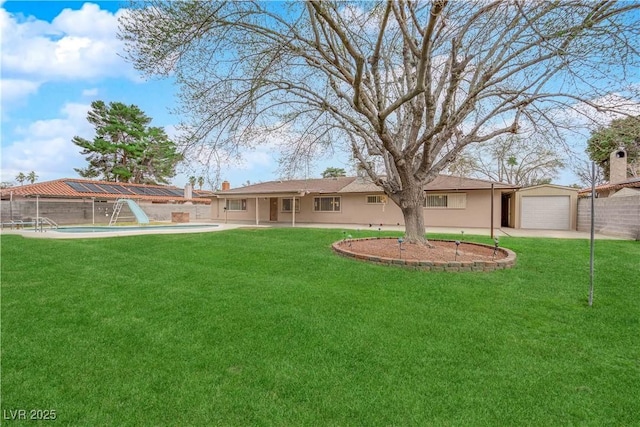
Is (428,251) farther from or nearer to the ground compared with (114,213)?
nearer to the ground

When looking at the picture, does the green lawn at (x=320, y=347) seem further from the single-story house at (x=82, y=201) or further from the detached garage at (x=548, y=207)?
the single-story house at (x=82, y=201)

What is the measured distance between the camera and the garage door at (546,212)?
18.7m

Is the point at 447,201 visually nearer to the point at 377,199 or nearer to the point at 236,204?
the point at 377,199

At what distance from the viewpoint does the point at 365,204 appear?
22.9m

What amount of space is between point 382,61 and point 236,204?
20.9 meters

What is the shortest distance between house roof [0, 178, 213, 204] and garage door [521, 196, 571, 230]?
2386cm

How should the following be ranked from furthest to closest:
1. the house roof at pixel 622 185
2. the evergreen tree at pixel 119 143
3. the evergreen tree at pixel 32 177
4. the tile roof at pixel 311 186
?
the evergreen tree at pixel 32 177 < the evergreen tree at pixel 119 143 < the tile roof at pixel 311 186 < the house roof at pixel 622 185

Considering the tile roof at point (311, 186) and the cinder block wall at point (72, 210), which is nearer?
the cinder block wall at point (72, 210)

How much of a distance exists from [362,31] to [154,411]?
901cm

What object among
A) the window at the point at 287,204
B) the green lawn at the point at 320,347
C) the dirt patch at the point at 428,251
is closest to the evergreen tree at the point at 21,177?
the window at the point at 287,204

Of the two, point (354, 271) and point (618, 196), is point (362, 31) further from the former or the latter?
point (618, 196)

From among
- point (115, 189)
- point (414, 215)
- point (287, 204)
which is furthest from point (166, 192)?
point (414, 215)

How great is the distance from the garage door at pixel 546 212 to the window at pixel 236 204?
807 inches

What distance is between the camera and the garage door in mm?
18719
